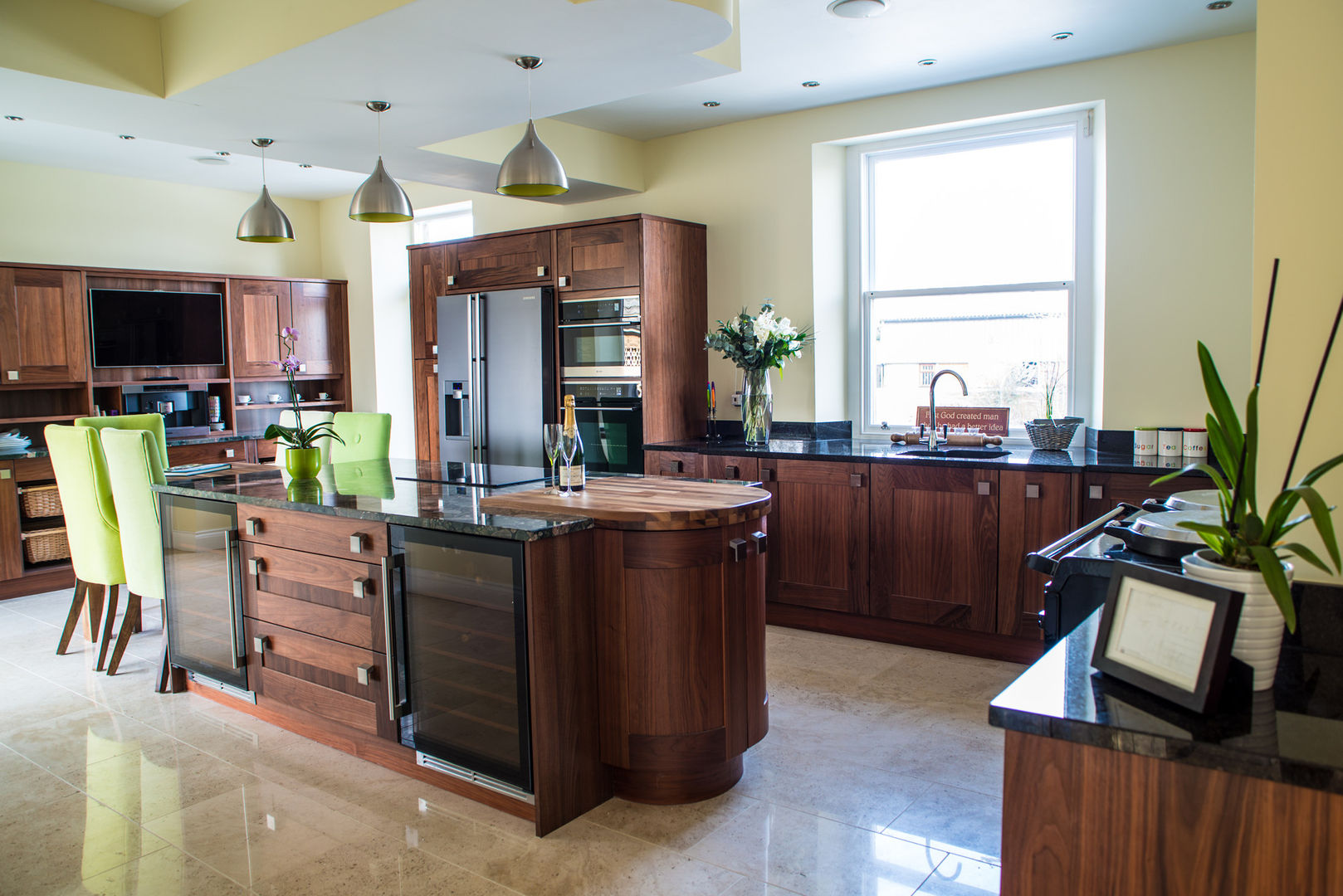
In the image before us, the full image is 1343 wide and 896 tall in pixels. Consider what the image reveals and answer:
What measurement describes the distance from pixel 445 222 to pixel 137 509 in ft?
12.8

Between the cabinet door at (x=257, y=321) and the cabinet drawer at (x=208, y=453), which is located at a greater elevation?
the cabinet door at (x=257, y=321)

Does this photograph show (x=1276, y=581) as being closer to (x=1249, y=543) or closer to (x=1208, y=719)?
(x=1249, y=543)

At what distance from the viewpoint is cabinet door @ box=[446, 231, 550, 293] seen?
5.36m

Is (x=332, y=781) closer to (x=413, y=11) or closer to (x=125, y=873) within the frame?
(x=125, y=873)

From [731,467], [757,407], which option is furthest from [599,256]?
[731,467]

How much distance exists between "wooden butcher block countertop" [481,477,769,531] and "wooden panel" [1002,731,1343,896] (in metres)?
1.46

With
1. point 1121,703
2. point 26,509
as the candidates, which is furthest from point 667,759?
point 26,509

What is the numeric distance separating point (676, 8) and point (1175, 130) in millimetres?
2561

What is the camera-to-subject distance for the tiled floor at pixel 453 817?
90.7 inches

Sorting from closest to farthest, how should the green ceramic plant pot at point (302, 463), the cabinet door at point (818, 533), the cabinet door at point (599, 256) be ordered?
the green ceramic plant pot at point (302, 463), the cabinet door at point (818, 533), the cabinet door at point (599, 256)

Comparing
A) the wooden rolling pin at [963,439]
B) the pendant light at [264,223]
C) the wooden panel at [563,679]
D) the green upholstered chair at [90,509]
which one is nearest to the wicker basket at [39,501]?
the green upholstered chair at [90,509]

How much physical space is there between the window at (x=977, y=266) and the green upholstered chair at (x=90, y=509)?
12.5 feet

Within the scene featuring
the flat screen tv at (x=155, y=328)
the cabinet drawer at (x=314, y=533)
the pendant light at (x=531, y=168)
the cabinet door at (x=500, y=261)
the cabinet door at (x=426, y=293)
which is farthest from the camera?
the flat screen tv at (x=155, y=328)

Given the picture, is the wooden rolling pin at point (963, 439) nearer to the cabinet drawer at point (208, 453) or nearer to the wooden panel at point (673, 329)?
the wooden panel at point (673, 329)
